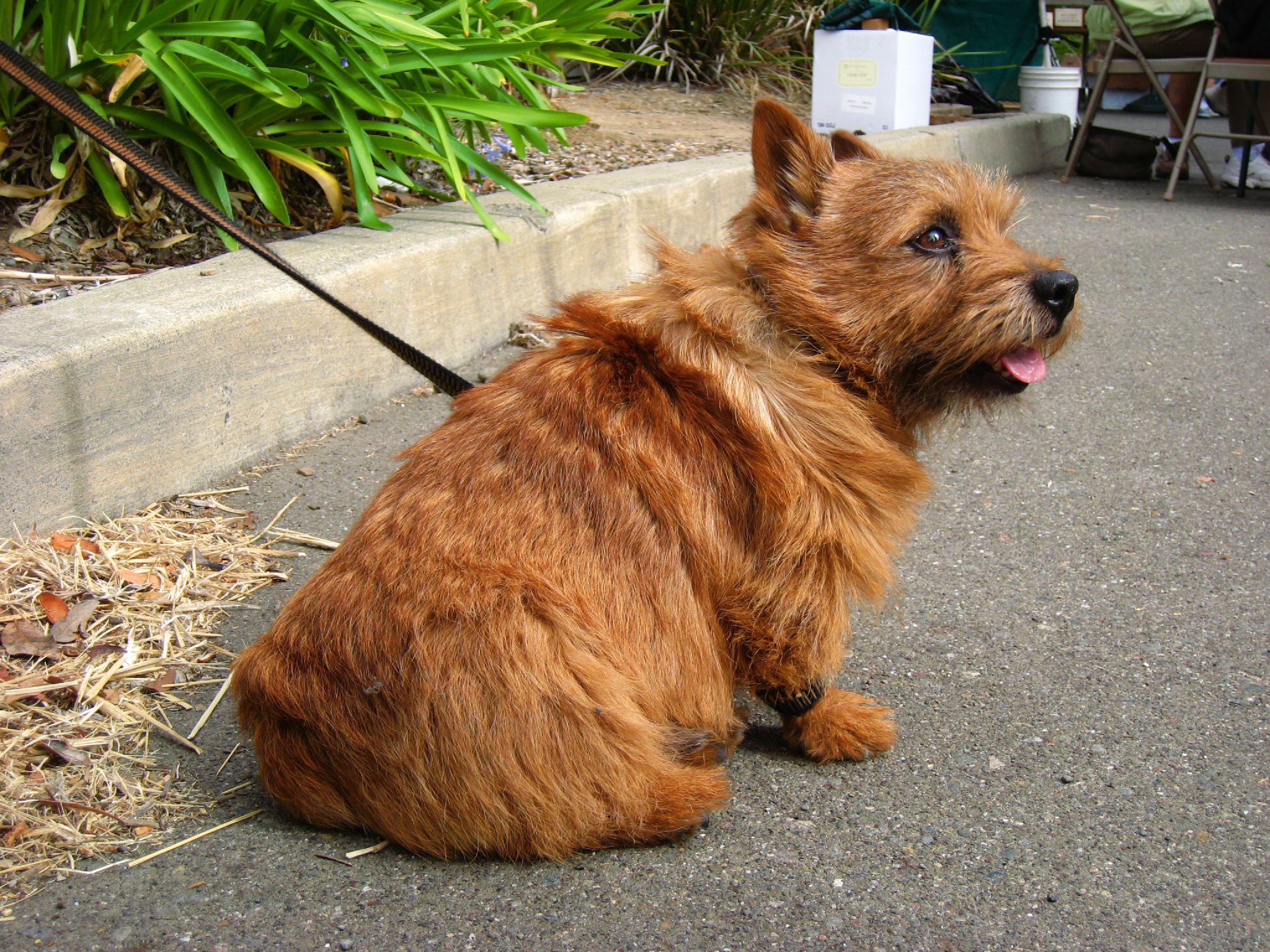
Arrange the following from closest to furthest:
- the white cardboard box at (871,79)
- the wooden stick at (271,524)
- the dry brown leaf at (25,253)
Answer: the wooden stick at (271,524), the dry brown leaf at (25,253), the white cardboard box at (871,79)

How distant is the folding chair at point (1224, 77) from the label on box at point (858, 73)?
252 cm

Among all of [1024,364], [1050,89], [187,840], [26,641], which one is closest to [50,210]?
[26,641]

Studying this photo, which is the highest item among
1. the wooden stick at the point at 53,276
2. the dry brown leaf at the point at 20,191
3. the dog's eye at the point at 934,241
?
the dog's eye at the point at 934,241

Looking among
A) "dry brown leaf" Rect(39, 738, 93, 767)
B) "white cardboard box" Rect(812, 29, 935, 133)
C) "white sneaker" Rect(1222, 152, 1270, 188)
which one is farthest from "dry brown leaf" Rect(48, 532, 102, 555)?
"white sneaker" Rect(1222, 152, 1270, 188)

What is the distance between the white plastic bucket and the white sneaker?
1635 mm

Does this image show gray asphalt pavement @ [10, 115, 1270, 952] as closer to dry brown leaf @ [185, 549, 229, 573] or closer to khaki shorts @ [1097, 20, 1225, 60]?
dry brown leaf @ [185, 549, 229, 573]

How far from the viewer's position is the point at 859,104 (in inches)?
344

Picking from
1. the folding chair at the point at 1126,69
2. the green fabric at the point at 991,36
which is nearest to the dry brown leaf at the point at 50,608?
the folding chair at the point at 1126,69

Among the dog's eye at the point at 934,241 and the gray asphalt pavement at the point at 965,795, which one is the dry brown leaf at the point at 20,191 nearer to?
the gray asphalt pavement at the point at 965,795

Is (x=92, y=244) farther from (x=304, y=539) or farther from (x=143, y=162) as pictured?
(x=143, y=162)

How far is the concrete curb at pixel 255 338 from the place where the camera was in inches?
126

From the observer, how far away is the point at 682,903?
2.23 meters

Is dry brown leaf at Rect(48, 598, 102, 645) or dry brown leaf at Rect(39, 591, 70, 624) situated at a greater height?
dry brown leaf at Rect(39, 591, 70, 624)

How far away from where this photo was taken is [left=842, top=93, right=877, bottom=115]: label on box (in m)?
8.65
